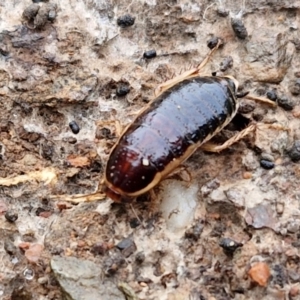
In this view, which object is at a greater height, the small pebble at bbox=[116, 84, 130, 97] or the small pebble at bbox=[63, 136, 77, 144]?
the small pebble at bbox=[116, 84, 130, 97]

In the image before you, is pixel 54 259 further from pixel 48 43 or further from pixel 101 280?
pixel 48 43

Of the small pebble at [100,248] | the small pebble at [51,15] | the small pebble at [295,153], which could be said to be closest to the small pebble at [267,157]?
the small pebble at [295,153]

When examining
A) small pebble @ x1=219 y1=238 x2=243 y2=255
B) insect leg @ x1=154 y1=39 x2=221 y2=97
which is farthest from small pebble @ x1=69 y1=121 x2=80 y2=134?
small pebble @ x1=219 y1=238 x2=243 y2=255

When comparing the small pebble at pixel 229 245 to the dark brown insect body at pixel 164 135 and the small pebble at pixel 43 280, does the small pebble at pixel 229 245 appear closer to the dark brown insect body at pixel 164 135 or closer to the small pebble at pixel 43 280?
the dark brown insect body at pixel 164 135

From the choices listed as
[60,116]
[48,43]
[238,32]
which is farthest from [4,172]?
[238,32]

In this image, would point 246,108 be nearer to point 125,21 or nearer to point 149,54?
point 149,54

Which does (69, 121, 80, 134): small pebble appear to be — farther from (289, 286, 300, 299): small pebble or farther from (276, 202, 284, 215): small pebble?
(289, 286, 300, 299): small pebble
